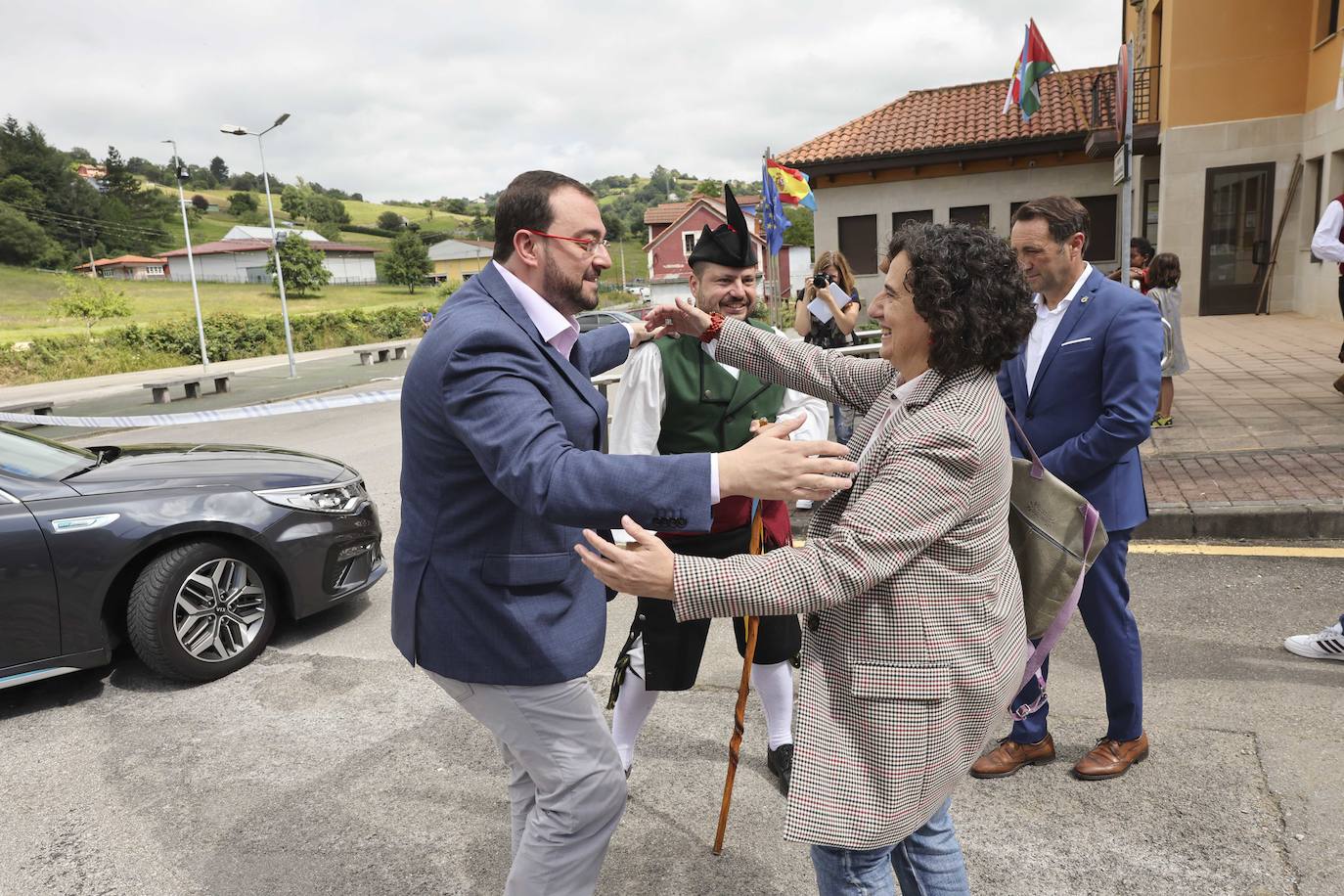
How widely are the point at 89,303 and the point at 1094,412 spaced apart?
41.9m

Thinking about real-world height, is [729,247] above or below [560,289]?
above

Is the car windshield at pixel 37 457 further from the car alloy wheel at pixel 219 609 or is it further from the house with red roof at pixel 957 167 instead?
the house with red roof at pixel 957 167

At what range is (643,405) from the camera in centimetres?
317

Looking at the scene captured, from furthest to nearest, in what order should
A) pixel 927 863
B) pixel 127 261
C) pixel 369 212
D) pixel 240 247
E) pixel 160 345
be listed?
pixel 369 212 → pixel 240 247 → pixel 127 261 → pixel 160 345 → pixel 927 863

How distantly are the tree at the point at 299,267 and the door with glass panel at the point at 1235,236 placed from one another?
5953 cm

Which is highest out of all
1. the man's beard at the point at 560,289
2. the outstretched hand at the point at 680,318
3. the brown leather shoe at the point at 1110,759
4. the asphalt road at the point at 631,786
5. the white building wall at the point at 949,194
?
the white building wall at the point at 949,194

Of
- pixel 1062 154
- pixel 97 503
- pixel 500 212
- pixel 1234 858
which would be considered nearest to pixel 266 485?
pixel 97 503

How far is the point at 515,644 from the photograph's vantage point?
80.0 inches

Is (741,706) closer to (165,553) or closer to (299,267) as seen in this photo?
(165,553)

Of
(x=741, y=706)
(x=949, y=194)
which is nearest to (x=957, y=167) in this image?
(x=949, y=194)

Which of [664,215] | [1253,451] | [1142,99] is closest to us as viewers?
[1253,451]

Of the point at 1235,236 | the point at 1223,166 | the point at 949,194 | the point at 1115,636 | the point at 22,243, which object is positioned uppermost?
the point at 22,243

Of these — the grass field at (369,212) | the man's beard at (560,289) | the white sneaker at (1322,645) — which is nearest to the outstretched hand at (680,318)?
the man's beard at (560,289)

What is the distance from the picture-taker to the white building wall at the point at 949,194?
24.4 metres
